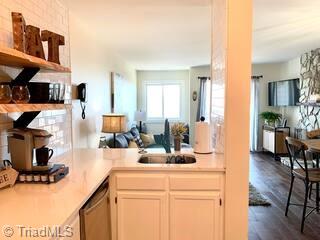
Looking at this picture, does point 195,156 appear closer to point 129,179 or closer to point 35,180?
point 129,179

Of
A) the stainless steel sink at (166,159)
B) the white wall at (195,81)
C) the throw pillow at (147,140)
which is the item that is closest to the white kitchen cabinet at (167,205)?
the stainless steel sink at (166,159)

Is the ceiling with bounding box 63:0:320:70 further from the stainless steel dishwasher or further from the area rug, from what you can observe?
the area rug

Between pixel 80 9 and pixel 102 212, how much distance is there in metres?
2.08

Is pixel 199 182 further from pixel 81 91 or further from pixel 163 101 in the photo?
pixel 163 101

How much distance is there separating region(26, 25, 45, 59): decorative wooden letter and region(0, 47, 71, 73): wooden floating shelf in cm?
8

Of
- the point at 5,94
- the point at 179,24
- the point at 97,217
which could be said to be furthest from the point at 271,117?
the point at 5,94

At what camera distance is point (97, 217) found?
1.70 m

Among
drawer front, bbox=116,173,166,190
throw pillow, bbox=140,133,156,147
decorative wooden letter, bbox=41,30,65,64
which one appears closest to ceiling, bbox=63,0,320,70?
decorative wooden letter, bbox=41,30,65,64

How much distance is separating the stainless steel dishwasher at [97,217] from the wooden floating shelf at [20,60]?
0.85m

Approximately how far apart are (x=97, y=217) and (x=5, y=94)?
2.90 feet

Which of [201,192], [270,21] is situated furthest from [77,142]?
[270,21]

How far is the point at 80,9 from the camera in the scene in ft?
9.39

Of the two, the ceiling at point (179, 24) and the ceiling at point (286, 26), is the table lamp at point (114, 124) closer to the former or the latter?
the ceiling at point (179, 24)

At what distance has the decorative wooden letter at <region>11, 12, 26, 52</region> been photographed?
1538mm
